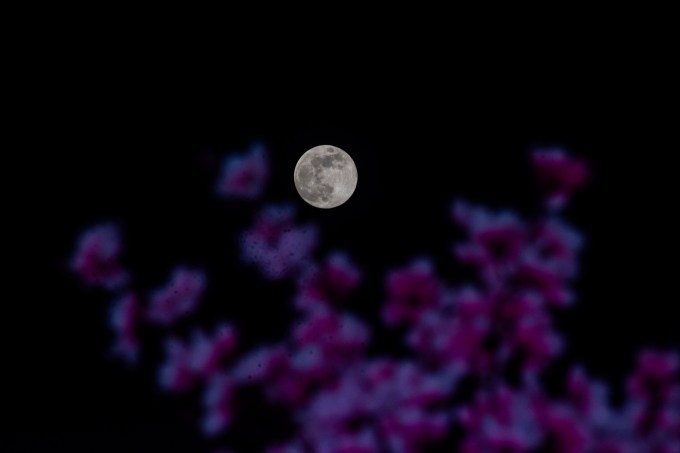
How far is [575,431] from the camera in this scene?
2.00 m

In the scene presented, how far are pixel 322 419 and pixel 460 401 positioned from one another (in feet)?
1.36

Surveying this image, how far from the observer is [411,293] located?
237 cm

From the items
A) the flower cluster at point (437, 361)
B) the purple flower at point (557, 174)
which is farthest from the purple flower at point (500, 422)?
the purple flower at point (557, 174)

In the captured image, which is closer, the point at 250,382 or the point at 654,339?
the point at 250,382

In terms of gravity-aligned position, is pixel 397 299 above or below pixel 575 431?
above

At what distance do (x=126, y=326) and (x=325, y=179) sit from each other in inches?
33.5

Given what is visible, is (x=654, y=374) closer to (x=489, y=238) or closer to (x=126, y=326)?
(x=489, y=238)

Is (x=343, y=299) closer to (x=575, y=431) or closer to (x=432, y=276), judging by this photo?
(x=432, y=276)


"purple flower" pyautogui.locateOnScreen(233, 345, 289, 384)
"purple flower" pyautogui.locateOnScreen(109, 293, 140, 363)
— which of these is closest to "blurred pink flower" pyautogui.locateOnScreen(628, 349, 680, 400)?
"purple flower" pyautogui.locateOnScreen(233, 345, 289, 384)

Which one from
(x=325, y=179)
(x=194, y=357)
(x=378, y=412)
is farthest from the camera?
(x=325, y=179)

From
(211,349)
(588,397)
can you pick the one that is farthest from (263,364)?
(588,397)

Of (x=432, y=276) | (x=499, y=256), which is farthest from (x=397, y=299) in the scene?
(x=499, y=256)

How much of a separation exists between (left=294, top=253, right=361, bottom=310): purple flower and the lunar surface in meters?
0.23

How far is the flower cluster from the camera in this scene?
6.63ft
